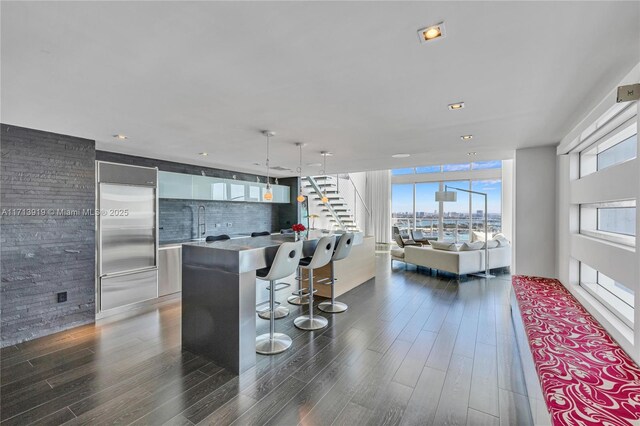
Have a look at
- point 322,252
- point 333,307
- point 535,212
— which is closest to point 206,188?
point 322,252

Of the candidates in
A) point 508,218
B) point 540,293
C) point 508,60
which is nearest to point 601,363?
point 540,293

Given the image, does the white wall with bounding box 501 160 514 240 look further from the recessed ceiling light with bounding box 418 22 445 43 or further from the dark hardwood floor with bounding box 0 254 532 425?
the recessed ceiling light with bounding box 418 22 445 43

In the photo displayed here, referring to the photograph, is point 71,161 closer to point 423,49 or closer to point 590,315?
point 423,49

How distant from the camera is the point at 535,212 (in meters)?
4.25

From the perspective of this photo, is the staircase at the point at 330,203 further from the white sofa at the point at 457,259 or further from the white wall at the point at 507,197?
the white wall at the point at 507,197

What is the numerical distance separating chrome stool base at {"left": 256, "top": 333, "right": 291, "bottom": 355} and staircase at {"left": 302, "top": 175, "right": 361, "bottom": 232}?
607 centimetres

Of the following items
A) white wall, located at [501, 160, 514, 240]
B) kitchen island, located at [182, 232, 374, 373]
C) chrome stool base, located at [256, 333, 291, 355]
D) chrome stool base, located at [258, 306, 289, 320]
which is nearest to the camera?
kitchen island, located at [182, 232, 374, 373]

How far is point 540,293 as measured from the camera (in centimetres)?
335

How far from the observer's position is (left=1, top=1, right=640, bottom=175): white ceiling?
55.7 inches

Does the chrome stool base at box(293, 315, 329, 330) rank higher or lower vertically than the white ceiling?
lower

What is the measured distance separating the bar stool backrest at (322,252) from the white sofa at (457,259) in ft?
11.2

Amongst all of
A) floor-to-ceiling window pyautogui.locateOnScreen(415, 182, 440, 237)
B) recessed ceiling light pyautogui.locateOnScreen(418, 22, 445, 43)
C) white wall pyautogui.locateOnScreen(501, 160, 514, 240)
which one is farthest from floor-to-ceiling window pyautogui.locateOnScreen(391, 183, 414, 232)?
recessed ceiling light pyautogui.locateOnScreen(418, 22, 445, 43)

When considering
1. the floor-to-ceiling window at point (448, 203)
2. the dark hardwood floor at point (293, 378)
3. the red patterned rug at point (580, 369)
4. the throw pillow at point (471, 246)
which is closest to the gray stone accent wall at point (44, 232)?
the dark hardwood floor at point (293, 378)

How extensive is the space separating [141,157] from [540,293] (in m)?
6.57
